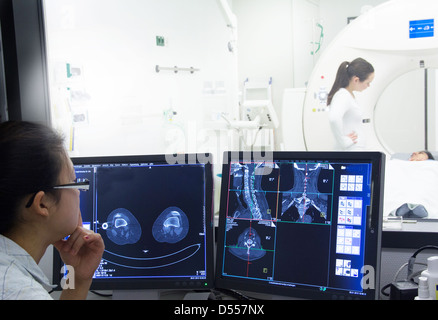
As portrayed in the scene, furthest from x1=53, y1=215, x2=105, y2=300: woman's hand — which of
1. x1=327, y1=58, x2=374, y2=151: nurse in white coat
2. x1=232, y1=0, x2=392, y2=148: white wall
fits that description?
x1=232, y1=0, x2=392, y2=148: white wall

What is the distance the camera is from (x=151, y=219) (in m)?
1.12

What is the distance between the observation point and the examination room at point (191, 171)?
0.88m

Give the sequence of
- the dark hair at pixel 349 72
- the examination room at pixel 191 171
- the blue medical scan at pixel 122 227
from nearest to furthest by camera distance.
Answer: the examination room at pixel 191 171, the blue medical scan at pixel 122 227, the dark hair at pixel 349 72

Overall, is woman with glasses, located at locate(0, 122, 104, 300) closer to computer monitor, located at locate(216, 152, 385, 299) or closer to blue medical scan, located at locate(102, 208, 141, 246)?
blue medical scan, located at locate(102, 208, 141, 246)

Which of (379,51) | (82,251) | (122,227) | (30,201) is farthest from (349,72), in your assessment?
(30,201)

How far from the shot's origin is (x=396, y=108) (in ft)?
15.7

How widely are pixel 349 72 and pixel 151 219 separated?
6.97 feet

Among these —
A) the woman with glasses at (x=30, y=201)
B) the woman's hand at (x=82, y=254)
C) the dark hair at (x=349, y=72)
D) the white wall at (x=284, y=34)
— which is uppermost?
the white wall at (x=284, y=34)

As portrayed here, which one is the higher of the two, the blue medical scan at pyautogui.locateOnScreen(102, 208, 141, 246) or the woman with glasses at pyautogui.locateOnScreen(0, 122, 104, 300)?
the woman with glasses at pyautogui.locateOnScreen(0, 122, 104, 300)

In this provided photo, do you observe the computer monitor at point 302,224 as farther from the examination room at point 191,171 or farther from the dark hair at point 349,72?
the dark hair at point 349,72

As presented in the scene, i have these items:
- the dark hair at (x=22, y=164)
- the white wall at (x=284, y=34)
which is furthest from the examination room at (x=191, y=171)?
the white wall at (x=284, y=34)

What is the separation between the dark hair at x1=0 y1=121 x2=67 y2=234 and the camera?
759 mm

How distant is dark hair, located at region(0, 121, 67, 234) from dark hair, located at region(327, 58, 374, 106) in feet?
7.68
